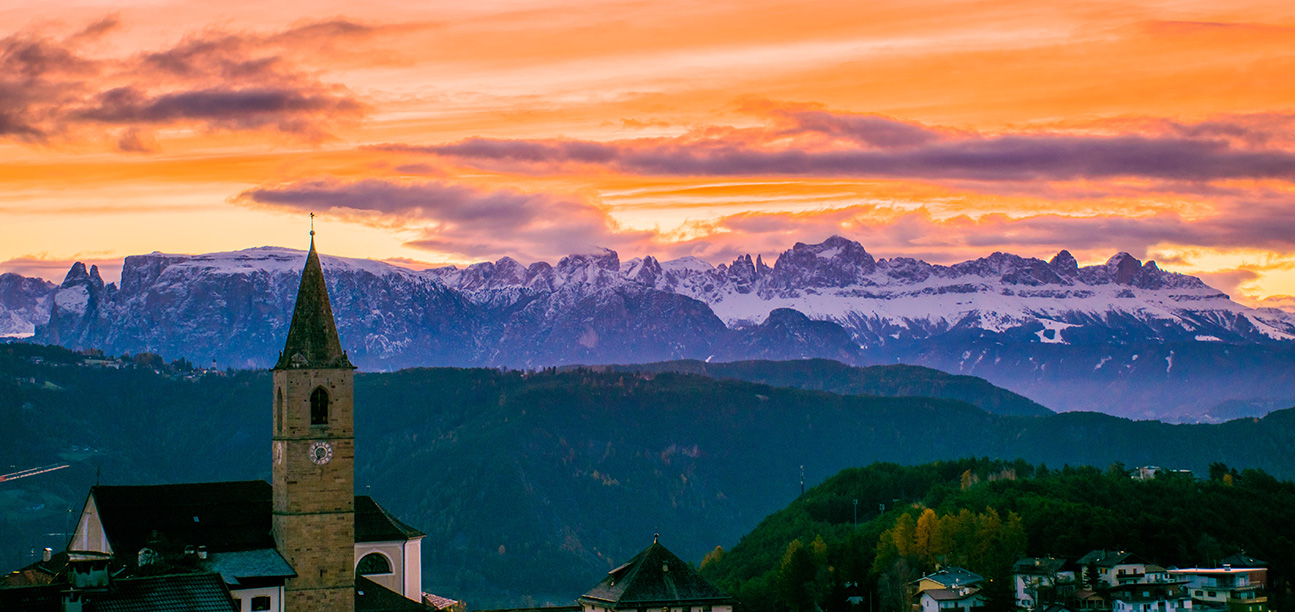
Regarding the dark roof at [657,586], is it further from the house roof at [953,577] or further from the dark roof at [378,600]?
the house roof at [953,577]

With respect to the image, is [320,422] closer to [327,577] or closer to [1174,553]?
[327,577]

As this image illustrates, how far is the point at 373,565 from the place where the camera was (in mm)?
126438

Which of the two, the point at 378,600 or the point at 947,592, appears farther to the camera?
the point at 947,592

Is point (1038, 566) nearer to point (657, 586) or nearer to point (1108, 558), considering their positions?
point (1108, 558)

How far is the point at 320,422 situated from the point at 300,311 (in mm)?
7265

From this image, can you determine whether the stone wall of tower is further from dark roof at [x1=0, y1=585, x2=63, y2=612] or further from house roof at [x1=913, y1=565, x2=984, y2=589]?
house roof at [x1=913, y1=565, x2=984, y2=589]

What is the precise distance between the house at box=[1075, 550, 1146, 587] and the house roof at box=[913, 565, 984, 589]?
11.3 meters

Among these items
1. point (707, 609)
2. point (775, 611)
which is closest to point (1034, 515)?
point (775, 611)

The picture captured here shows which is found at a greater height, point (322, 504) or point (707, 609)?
point (322, 504)

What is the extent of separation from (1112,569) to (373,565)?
7804 centimetres

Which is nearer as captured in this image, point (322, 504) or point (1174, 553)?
point (322, 504)

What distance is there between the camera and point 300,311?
11312cm

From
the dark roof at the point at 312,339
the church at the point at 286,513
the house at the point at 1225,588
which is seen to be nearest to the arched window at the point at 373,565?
the church at the point at 286,513

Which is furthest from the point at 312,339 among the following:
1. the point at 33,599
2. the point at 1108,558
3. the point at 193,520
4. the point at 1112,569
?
the point at 1108,558
